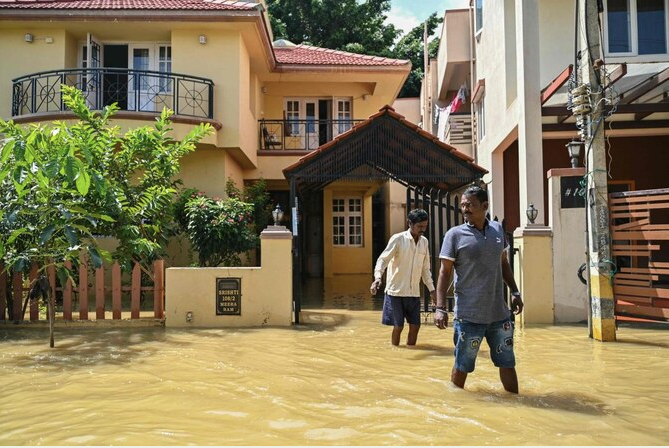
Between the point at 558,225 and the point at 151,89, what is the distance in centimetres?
1032

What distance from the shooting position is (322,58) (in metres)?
18.1

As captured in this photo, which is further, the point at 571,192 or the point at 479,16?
the point at 479,16

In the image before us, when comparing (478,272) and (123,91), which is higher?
(123,91)

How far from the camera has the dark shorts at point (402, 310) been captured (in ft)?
24.0

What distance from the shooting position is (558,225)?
29.5ft

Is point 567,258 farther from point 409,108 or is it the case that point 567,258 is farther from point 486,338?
point 409,108

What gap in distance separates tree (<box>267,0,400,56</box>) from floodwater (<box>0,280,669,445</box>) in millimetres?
24369

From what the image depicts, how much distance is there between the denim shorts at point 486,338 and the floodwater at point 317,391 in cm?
34

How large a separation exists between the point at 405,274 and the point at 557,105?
278 inches

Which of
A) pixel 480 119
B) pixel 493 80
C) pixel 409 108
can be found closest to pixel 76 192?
pixel 493 80

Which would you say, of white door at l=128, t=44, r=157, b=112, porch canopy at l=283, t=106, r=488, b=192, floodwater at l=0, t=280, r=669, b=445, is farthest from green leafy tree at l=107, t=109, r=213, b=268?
white door at l=128, t=44, r=157, b=112

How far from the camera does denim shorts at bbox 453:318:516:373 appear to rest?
481 centimetres

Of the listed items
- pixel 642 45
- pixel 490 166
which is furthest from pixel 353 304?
pixel 642 45

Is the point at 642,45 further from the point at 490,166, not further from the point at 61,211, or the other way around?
the point at 61,211
